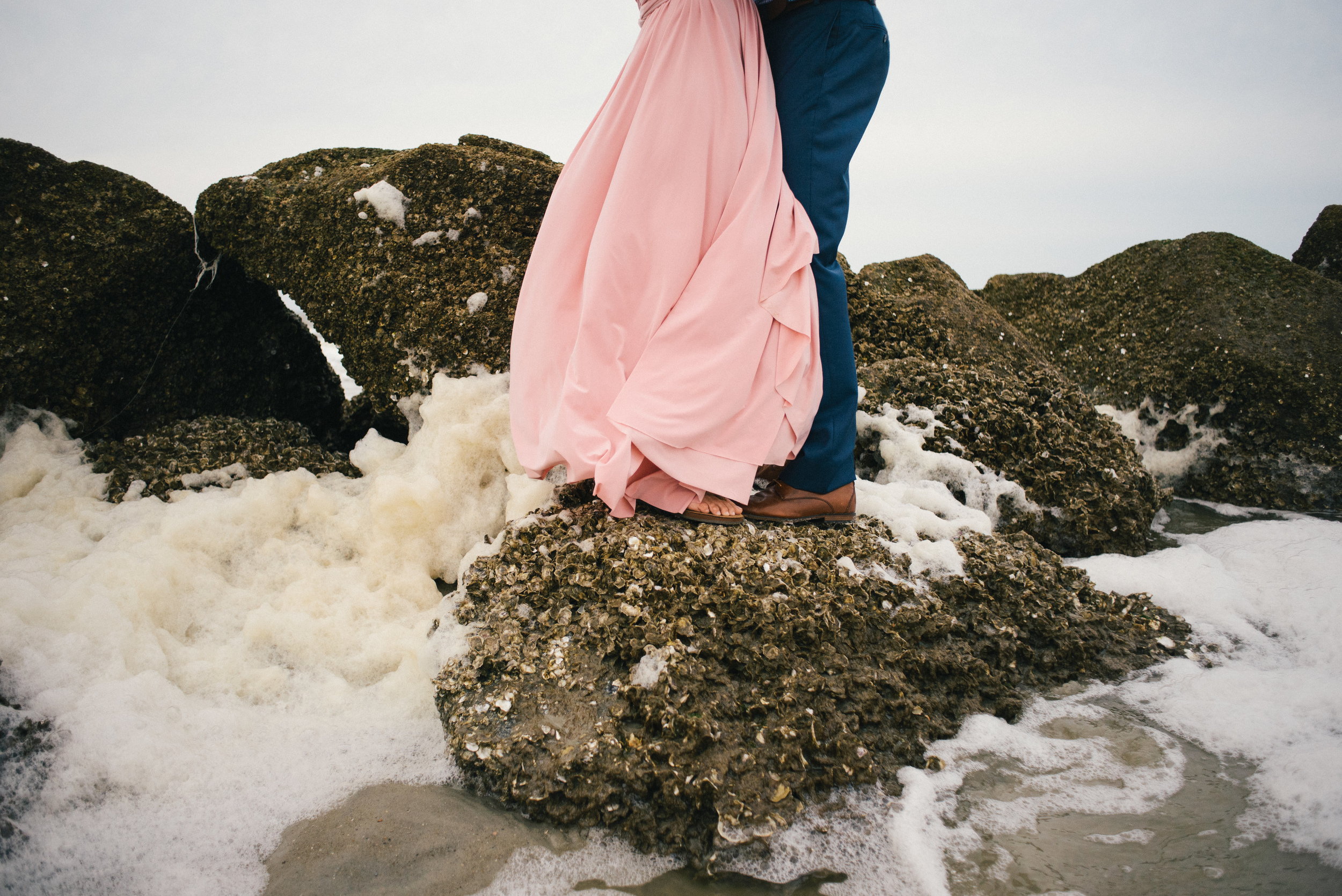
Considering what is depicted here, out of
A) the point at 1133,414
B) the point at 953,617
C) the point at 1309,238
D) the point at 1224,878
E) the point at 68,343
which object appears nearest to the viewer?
the point at 1224,878

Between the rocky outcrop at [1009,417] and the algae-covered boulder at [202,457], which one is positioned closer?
the algae-covered boulder at [202,457]

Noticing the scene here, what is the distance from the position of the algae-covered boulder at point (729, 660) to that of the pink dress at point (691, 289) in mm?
232

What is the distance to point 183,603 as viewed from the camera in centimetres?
227

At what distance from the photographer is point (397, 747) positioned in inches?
72.9

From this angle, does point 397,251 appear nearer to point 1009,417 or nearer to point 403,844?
point 403,844

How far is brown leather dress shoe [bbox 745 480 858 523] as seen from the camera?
239cm

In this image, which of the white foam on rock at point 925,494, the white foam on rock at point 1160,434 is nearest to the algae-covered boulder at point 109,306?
the white foam on rock at point 925,494

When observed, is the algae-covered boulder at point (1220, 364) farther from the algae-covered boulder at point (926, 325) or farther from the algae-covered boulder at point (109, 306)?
the algae-covered boulder at point (109, 306)

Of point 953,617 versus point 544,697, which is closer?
point 544,697

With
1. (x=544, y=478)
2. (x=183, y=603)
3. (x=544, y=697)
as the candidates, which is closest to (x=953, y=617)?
(x=544, y=697)

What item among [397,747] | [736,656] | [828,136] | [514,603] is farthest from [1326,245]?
[397,747]

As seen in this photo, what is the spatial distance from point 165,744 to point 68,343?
2.03 meters

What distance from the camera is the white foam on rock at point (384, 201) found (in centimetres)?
318

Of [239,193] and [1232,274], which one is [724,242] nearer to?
[239,193]
